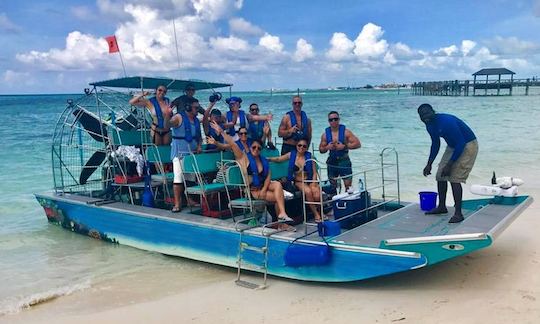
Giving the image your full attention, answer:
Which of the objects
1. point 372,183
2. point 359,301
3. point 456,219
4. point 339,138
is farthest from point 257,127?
point 372,183

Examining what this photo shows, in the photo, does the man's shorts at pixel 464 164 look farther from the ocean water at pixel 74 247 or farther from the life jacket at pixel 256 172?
the life jacket at pixel 256 172

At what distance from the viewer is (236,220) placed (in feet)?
24.4

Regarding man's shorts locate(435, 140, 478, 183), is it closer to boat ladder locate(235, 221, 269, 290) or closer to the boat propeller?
boat ladder locate(235, 221, 269, 290)

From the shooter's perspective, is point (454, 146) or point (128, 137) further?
point (128, 137)

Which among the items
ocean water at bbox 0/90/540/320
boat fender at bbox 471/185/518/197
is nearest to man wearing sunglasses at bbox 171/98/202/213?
ocean water at bbox 0/90/540/320

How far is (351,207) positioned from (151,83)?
4.32 meters

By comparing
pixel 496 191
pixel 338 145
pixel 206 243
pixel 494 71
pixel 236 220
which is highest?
pixel 494 71

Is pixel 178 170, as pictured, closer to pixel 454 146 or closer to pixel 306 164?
pixel 306 164

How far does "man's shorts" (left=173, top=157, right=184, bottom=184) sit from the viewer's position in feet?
25.7

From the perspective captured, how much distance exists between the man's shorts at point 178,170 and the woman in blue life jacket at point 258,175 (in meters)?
1.23

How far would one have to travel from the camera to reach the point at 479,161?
56.9 ft

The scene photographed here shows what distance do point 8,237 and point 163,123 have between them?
4.28 m

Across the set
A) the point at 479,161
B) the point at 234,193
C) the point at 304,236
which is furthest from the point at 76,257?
the point at 479,161

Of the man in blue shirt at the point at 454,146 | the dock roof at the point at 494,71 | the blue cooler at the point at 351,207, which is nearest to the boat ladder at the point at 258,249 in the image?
the blue cooler at the point at 351,207
